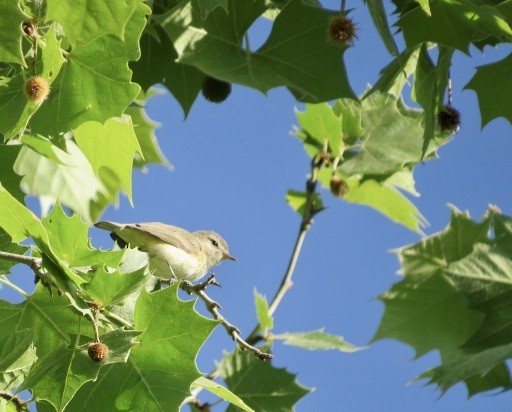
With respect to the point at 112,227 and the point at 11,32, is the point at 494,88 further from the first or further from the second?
the point at 11,32

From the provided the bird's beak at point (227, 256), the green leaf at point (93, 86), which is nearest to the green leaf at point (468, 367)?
the green leaf at point (93, 86)

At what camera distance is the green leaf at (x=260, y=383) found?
16.4 feet

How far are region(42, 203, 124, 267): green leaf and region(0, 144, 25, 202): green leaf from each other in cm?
54

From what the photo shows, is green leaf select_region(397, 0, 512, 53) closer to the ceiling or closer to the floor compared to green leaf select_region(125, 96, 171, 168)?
closer to the ceiling

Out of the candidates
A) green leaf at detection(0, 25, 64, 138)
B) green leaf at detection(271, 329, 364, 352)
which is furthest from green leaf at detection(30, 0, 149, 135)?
green leaf at detection(271, 329, 364, 352)

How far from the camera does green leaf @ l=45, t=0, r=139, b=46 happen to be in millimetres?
3229

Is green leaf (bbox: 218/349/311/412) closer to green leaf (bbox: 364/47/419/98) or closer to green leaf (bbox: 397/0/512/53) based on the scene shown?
green leaf (bbox: 364/47/419/98)

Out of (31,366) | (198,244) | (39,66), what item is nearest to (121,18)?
(39,66)

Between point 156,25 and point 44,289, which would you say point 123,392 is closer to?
point 44,289

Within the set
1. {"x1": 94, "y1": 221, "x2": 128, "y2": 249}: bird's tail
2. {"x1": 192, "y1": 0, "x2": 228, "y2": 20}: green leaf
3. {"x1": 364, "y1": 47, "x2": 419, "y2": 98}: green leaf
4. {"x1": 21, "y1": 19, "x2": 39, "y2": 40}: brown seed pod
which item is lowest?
{"x1": 94, "y1": 221, "x2": 128, "y2": 249}: bird's tail

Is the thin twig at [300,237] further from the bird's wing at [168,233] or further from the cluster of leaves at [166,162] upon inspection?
the bird's wing at [168,233]

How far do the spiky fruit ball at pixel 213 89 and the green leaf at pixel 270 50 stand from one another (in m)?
0.82

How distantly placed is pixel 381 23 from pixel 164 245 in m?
2.00

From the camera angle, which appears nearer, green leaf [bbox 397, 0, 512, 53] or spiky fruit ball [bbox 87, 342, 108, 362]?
spiky fruit ball [bbox 87, 342, 108, 362]
